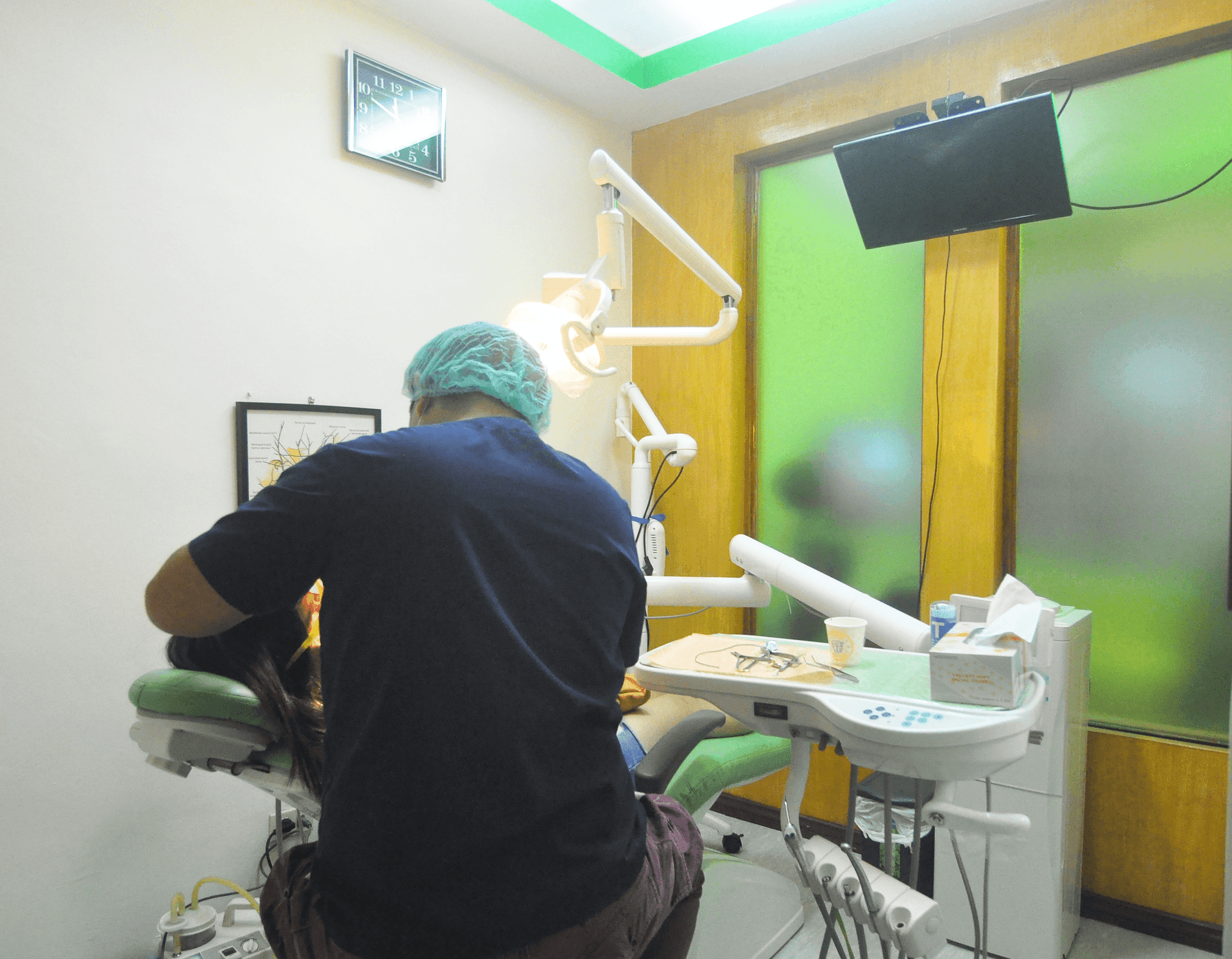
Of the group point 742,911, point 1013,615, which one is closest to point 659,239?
point 1013,615

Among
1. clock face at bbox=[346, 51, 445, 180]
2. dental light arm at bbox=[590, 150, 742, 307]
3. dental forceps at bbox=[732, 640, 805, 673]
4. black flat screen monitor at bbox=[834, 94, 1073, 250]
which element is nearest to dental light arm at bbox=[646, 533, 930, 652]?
dental forceps at bbox=[732, 640, 805, 673]

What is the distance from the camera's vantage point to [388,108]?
2379mm

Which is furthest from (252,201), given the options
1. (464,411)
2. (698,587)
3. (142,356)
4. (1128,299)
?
(1128,299)

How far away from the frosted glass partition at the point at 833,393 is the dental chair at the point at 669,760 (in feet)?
2.47

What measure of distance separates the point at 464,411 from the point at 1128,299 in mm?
2065

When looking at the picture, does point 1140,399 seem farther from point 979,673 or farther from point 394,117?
point 394,117

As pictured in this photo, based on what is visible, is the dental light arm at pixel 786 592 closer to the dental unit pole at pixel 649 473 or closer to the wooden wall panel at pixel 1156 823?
the dental unit pole at pixel 649 473

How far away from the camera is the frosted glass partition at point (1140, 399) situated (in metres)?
2.17

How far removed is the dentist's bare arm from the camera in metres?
0.94

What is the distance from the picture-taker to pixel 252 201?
6.86 feet

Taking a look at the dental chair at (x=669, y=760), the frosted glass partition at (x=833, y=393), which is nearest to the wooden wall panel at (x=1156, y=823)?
the frosted glass partition at (x=833, y=393)

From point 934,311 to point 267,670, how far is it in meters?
2.22

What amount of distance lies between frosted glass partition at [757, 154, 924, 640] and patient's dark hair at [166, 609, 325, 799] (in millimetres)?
2049

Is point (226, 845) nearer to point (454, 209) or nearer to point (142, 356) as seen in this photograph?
point (142, 356)
